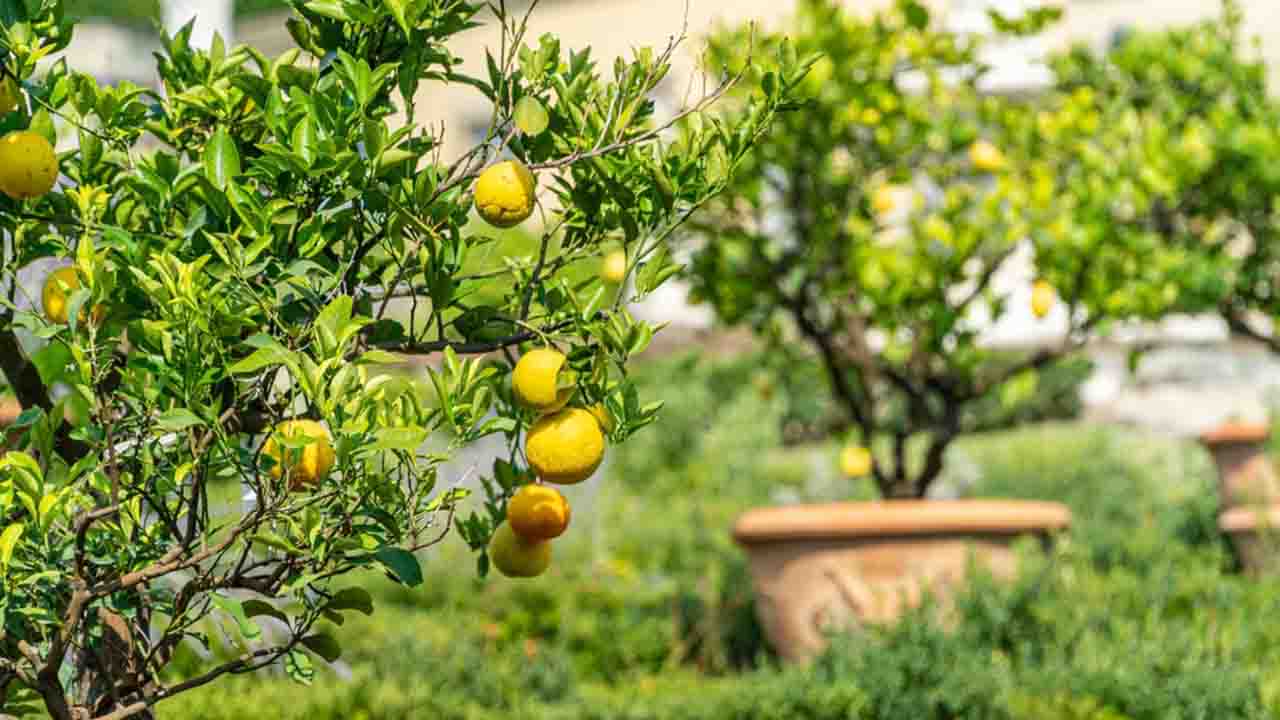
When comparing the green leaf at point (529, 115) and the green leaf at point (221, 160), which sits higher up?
the green leaf at point (529, 115)

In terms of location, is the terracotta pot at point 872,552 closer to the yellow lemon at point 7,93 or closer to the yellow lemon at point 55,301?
the yellow lemon at point 55,301

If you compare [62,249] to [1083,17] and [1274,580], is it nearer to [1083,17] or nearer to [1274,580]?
[1274,580]

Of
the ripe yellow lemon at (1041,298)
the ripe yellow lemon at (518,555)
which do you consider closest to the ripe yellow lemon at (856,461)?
the ripe yellow lemon at (1041,298)

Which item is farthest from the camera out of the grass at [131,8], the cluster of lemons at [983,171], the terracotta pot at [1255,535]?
the terracotta pot at [1255,535]

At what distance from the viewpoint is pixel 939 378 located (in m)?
6.29

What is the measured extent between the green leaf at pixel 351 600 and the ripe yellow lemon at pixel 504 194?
1.86ft

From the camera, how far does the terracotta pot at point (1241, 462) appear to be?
27.9ft

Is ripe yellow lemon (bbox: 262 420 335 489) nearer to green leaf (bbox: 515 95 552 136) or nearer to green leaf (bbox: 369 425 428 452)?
green leaf (bbox: 369 425 428 452)

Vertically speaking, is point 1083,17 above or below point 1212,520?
above

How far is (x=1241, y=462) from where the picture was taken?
8.60 m

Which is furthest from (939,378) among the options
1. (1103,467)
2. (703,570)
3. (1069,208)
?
(1103,467)

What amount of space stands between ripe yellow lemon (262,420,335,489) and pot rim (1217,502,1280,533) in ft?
22.2

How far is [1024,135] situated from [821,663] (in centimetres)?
266

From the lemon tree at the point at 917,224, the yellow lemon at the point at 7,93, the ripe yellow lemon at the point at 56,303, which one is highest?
the lemon tree at the point at 917,224
